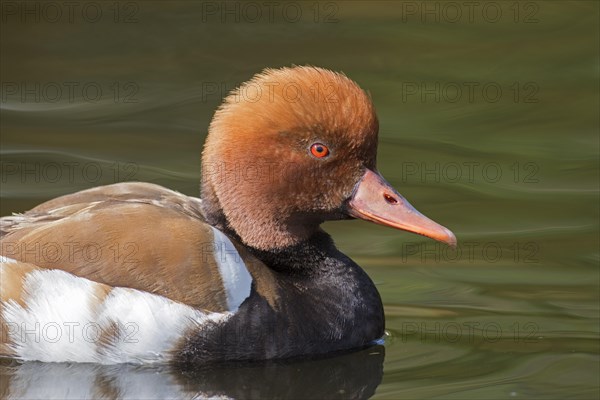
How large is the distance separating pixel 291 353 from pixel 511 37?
5478mm

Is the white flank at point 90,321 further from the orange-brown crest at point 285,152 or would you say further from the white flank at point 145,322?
the orange-brown crest at point 285,152

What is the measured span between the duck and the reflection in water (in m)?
0.07

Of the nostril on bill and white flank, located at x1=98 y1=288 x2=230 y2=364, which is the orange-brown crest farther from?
white flank, located at x1=98 y1=288 x2=230 y2=364

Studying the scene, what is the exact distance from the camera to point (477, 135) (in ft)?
33.7

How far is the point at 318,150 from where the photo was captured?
717cm

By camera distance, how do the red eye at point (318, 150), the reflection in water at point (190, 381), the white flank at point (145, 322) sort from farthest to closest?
1. the red eye at point (318, 150)
2. the white flank at point (145, 322)
3. the reflection in water at point (190, 381)

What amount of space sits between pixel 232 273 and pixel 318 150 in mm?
811

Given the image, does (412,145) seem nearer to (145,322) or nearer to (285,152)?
(285,152)

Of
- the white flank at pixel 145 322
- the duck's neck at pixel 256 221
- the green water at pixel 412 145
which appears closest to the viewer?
the white flank at pixel 145 322

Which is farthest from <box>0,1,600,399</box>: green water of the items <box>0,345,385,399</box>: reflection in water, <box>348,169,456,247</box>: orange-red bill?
<box>348,169,456,247</box>: orange-red bill

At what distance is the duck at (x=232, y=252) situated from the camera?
6.85 meters

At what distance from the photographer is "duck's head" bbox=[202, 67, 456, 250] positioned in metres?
7.04

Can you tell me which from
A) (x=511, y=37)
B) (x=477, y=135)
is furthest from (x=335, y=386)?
(x=511, y=37)

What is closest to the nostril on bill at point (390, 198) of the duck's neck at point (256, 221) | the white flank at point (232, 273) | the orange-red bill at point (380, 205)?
the orange-red bill at point (380, 205)
